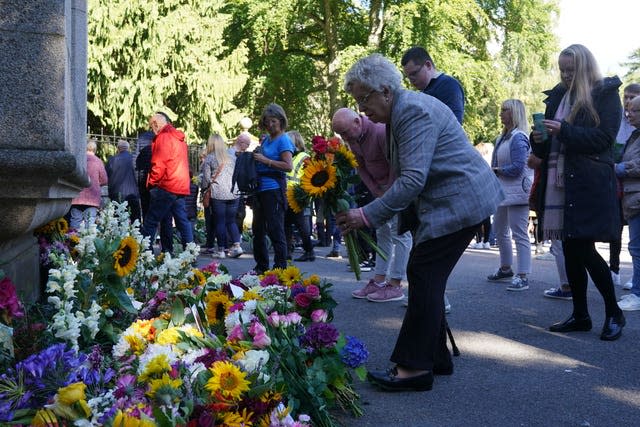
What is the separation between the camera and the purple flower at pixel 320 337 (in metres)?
3.75

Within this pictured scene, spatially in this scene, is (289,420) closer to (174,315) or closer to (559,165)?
(174,315)

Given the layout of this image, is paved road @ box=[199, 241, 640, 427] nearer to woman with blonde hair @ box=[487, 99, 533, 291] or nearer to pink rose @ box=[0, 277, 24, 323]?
woman with blonde hair @ box=[487, 99, 533, 291]

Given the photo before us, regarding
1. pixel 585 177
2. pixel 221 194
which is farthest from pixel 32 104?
pixel 221 194

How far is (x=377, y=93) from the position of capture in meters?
4.21

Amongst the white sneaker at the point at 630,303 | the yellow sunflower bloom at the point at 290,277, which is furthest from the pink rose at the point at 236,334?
the white sneaker at the point at 630,303

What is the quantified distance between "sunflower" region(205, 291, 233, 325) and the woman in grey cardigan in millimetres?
739

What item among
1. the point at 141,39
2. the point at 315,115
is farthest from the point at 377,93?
the point at 315,115

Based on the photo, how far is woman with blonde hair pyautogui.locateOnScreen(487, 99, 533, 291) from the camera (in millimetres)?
8242

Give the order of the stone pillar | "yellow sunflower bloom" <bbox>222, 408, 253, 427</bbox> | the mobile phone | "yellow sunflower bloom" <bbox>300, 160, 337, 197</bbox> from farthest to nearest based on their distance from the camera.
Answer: the mobile phone → "yellow sunflower bloom" <bbox>300, 160, 337, 197</bbox> → the stone pillar → "yellow sunflower bloom" <bbox>222, 408, 253, 427</bbox>

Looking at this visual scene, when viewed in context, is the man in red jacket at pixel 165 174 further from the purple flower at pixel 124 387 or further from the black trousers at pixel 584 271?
the purple flower at pixel 124 387

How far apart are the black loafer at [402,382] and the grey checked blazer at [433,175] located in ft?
2.51

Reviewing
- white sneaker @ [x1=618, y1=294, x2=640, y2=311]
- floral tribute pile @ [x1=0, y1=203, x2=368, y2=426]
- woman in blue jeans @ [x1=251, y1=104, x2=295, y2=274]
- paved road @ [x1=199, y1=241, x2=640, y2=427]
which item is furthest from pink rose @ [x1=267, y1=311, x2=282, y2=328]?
woman in blue jeans @ [x1=251, y1=104, x2=295, y2=274]

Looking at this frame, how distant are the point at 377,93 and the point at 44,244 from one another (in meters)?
2.54

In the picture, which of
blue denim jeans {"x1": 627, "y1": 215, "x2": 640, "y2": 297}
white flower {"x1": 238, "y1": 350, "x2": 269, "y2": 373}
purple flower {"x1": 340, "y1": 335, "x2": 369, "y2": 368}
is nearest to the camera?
white flower {"x1": 238, "y1": 350, "x2": 269, "y2": 373}
